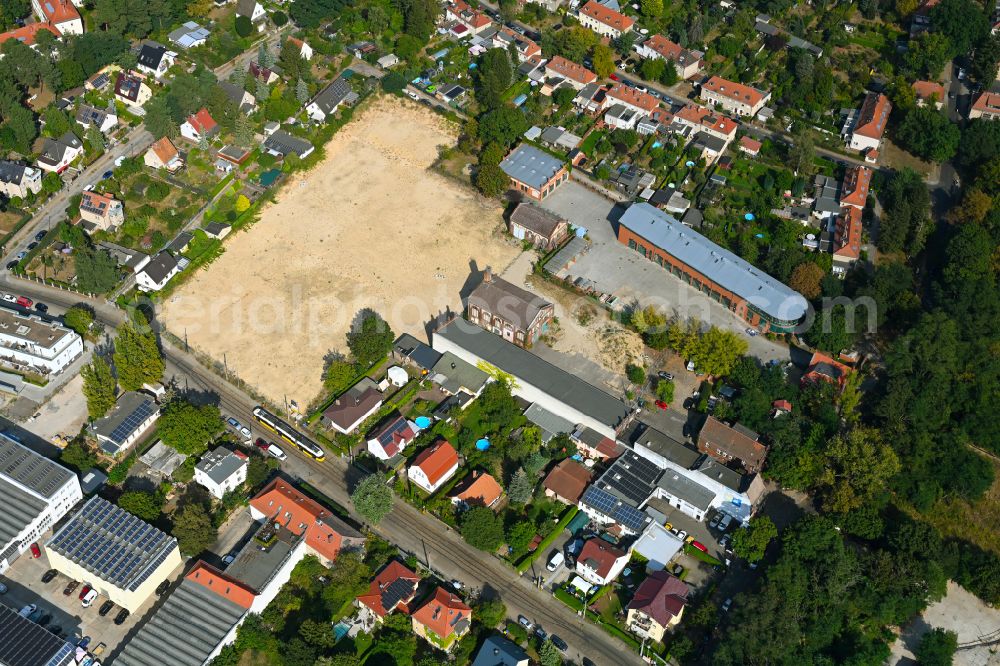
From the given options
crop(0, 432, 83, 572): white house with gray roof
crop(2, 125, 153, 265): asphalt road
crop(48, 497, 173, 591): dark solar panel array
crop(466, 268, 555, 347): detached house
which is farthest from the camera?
crop(2, 125, 153, 265): asphalt road

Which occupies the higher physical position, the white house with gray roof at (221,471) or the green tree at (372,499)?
the green tree at (372,499)

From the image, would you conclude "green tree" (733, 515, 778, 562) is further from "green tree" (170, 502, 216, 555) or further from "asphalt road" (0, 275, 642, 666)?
"green tree" (170, 502, 216, 555)

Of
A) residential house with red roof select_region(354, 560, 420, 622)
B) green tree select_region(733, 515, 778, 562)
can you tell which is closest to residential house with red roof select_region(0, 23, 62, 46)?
residential house with red roof select_region(354, 560, 420, 622)

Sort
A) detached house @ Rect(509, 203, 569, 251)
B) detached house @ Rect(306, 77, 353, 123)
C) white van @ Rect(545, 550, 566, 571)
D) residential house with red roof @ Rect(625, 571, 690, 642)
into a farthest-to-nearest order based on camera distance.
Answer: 1. detached house @ Rect(306, 77, 353, 123)
2. detached house @ Rect(509, 203, 569, 251)
3. white van @ Rect(545, 550, 566, 571)
4. residential house with red roof @ Rect(625, 571, 690, 642)

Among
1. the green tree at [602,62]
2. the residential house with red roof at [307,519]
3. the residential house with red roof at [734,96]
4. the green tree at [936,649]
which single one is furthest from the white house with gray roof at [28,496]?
the residential house with red roof at [734,96]

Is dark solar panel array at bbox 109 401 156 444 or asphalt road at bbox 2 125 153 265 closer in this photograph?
dark solar panel array at bbox 109 401 156 444

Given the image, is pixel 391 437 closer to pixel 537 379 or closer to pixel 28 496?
pixel 537 379

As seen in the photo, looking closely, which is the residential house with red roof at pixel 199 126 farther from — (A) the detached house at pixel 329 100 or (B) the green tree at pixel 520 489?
(B) the green tree at pixel 520 489

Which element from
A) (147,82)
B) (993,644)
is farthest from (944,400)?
(147,82)
